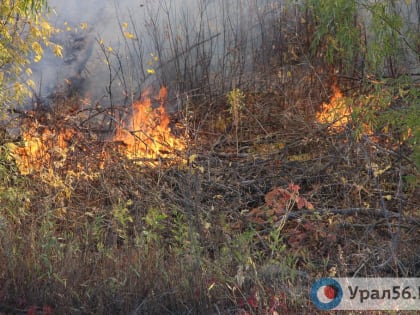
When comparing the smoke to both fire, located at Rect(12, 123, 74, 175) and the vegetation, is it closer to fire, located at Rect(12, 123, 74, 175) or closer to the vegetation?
the vegetation

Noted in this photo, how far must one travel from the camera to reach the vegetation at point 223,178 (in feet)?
13.4

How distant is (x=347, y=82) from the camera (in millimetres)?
7383

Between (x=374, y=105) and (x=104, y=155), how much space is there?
2641 mm

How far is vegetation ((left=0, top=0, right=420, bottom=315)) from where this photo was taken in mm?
4070

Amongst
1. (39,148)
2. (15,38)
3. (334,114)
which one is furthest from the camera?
(15,38)

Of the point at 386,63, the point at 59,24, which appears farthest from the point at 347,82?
the point at 59,24

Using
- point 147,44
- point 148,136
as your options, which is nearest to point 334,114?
point 148,136

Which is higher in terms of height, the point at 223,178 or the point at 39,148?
the point at 39,148

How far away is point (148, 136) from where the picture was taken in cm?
655

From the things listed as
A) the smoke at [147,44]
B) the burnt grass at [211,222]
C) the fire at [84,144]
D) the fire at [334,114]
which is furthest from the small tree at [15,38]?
the fire at [334,114]

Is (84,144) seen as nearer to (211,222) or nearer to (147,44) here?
(211,222)

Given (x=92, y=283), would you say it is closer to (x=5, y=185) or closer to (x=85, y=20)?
(x=5, y=185)

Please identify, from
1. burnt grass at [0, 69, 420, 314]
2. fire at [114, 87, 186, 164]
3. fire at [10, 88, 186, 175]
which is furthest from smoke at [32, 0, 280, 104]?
burnt grass at [0, 69, 420, 314]

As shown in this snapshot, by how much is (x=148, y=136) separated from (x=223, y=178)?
0.96 meters
